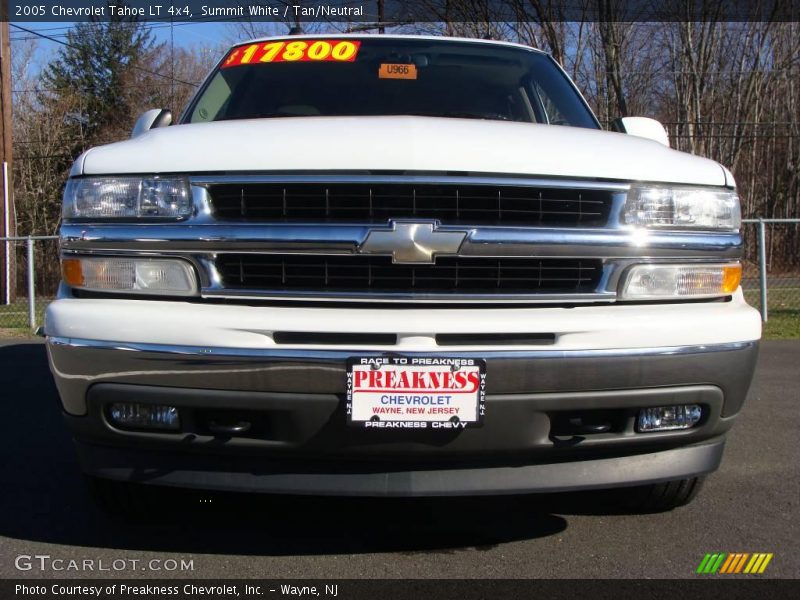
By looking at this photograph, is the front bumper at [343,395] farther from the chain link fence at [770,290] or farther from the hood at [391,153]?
the chain link fence at [770,290]

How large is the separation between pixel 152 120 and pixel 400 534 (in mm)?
2302

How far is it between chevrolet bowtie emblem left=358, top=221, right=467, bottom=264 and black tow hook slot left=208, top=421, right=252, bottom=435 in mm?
665

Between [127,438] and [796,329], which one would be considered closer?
[127,438]

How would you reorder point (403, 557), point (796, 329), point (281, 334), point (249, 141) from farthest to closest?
point (796, 329)
point (403, 557)
point (249, 141)
point (281, 334)

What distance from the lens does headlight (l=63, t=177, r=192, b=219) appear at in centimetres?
273

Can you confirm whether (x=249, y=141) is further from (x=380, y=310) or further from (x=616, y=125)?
(x=616, y=125)

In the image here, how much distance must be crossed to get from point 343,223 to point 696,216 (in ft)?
4.00

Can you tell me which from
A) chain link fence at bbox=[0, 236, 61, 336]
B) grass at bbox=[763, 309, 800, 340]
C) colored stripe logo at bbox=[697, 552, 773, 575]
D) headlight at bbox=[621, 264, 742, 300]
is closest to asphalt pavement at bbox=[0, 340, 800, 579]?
colored stripe logo at bbox=[697, 552, 773, 575]

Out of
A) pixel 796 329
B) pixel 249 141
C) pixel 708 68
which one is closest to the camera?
pixel 249 141

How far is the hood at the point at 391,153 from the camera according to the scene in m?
2.68

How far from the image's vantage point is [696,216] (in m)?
2.87

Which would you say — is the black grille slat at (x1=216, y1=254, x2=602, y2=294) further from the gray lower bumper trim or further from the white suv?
the gray lower bumper trim

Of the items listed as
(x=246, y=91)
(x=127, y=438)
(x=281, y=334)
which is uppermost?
(x=246, y=91)

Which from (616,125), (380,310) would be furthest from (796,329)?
(380,310)
